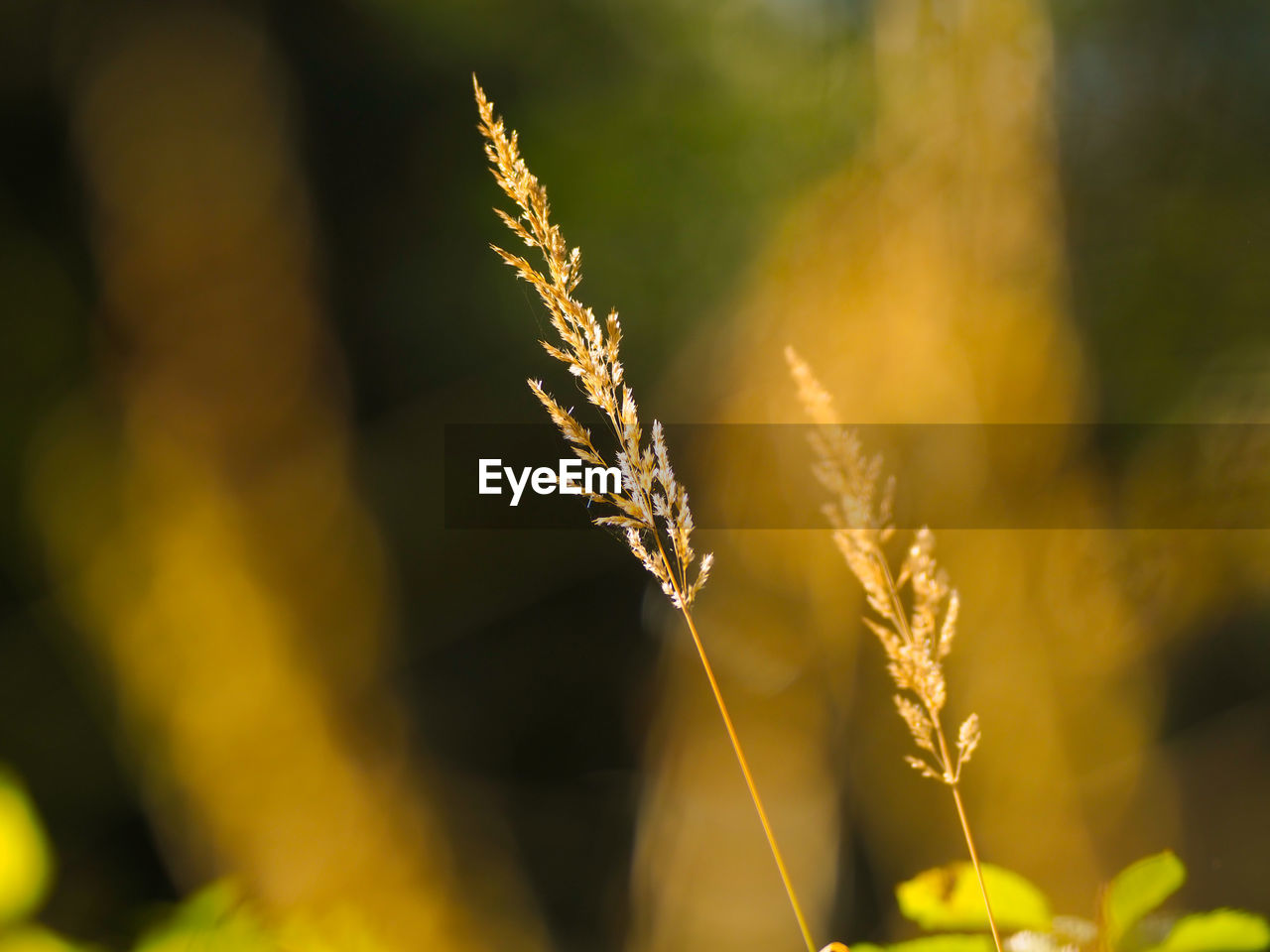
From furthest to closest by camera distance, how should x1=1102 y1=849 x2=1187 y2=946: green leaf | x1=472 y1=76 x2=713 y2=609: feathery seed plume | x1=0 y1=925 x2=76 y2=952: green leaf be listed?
x1=0 y1=925 x2=76 y2=952: green leaf
x1=1102 y1=849 x2=1187 y2=946: green leaf
x1=472 y1=76 x2=713 y2=609: feathery seed plume

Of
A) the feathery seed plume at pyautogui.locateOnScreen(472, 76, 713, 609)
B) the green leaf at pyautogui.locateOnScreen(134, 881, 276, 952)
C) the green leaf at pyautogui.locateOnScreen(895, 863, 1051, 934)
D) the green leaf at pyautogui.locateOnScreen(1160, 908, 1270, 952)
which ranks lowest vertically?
the green leaf at pyautogui.locateOnScreen(1160, 908, 1270, 952)

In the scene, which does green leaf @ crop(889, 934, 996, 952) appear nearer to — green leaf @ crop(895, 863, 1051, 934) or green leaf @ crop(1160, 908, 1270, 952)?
green leaf @ crop(895, 863, 1051, 934)

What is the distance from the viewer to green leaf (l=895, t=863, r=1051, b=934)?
0.69 m

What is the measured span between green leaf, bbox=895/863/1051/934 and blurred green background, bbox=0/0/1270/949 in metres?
0.20

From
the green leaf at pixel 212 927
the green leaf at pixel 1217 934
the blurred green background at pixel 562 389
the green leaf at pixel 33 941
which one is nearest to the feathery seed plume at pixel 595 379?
the blurred green background at pixel 562 389

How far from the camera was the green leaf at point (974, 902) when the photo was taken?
2.27 feet

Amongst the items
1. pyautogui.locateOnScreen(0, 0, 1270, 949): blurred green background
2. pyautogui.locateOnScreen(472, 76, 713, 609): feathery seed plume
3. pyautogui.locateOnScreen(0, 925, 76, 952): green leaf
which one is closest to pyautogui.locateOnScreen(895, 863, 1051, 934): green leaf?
pyautogui.locateOnScreen(0, 0, 1270, 949): blurred green background

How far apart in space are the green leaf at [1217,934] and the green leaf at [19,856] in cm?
130

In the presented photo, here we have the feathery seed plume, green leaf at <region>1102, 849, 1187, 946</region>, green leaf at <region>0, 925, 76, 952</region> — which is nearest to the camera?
the feathery seed plume

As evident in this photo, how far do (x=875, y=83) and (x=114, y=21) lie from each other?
101 centimetres

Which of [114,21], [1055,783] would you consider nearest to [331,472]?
[114,21]

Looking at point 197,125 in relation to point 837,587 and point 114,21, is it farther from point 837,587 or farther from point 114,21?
point 837,587

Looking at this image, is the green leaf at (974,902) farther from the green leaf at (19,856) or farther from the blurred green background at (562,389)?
the green leaf at (19,856)

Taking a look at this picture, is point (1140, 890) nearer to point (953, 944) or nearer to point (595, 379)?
point (953, 944)
